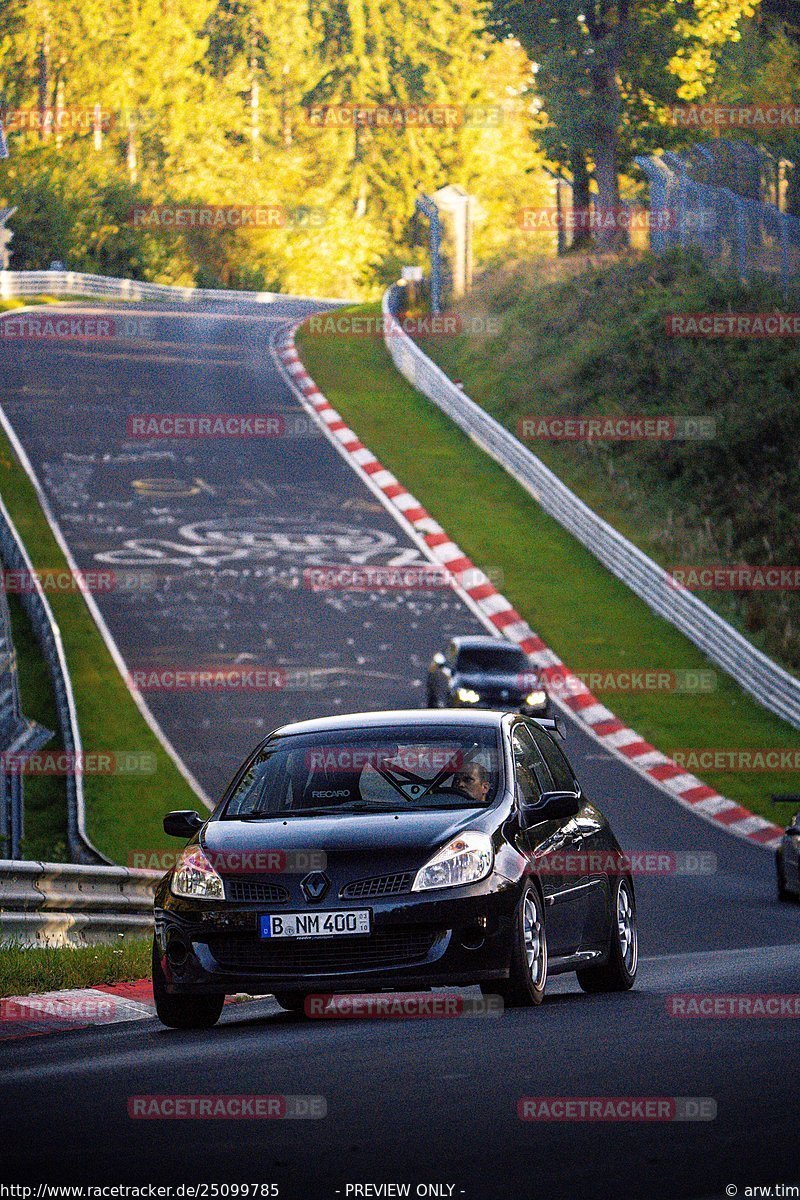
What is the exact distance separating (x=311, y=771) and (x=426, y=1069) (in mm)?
3006

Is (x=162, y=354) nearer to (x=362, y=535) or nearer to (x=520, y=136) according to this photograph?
(x=362, y=535)

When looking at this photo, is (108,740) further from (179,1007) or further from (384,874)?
(384,874)

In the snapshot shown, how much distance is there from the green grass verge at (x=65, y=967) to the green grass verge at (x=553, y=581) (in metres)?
12.9

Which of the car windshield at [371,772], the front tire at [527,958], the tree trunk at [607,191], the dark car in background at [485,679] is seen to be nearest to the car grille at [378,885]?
the front tire at [527,958]

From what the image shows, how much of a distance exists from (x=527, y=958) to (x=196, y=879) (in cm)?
160

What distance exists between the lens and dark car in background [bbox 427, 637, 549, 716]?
26.3 meters

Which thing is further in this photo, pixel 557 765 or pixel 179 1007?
pixel 557 765

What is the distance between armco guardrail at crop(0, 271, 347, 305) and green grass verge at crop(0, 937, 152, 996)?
53.2m

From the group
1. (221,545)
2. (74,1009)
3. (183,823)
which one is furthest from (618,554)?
(183,823)

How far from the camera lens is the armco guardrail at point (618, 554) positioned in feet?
96.1

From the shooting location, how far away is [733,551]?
3700cm

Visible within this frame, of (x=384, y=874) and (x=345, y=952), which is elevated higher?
(x=384, y=874)

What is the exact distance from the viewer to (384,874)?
9531 millimetres

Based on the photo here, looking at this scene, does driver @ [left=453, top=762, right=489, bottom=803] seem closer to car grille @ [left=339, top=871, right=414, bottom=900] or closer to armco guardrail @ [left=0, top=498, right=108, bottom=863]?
car grille @ [left=339, top=871, right=414, bottom=900]
